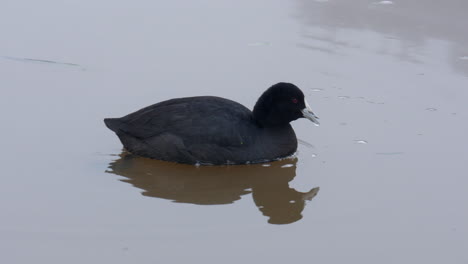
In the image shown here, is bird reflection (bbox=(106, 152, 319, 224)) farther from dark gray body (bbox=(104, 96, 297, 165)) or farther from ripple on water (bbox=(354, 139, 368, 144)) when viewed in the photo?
ripple on water (bbox=(354, 139, 368, 144))

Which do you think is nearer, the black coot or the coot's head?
the black coot

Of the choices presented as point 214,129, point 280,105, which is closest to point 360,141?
point 280,105

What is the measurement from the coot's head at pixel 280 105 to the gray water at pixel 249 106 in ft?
1.13

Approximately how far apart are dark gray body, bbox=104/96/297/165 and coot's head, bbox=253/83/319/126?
13 cm

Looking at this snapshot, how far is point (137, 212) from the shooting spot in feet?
20.1

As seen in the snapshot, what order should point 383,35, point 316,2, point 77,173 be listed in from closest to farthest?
point 77,173, point 383,35, point 316,2

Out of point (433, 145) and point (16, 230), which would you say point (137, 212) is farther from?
point (433, 145)

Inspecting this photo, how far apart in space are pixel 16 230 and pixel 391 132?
369cm

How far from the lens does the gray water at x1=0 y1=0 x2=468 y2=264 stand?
573cm

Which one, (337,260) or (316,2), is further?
(316,2)

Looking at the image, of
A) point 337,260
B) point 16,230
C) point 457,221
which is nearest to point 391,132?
point 457,221

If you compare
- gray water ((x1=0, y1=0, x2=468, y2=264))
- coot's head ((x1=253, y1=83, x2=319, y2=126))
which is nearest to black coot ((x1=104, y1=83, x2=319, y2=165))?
coot's head ((x1=253, y1=83, x2=319, y2=126))

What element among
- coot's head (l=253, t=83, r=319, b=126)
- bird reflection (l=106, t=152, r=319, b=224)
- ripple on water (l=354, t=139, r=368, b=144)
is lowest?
bird reflection (l=106, t=152, r=319, b=224)

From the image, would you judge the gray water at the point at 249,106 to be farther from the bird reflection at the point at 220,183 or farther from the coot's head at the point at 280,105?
the coot's head at the point at 280,105
